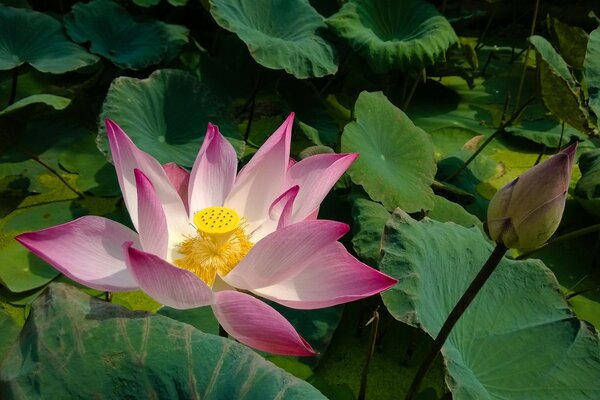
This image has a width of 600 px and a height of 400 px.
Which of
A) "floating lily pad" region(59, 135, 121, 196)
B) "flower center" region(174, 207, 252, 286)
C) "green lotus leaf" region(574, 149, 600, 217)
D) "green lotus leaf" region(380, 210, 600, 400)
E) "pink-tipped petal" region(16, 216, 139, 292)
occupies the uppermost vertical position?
"pink-tipped petal" region(16, 216, 139, 292)

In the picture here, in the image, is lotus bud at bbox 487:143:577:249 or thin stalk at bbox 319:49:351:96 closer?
lotus bud at bbox 487:143:577:249

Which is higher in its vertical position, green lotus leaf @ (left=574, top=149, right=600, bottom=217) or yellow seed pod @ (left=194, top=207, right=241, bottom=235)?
yellow seed pod @ (left=194, top=207, right=241, bottom=235)

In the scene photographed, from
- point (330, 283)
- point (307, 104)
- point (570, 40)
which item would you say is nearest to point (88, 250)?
point (330, 283)

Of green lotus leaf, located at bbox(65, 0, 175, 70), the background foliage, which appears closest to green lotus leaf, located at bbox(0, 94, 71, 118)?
the background foliage

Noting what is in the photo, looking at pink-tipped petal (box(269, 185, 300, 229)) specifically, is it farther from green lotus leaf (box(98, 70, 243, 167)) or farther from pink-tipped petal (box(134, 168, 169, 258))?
green lotus leaf (box(98, 70, 243, 167))

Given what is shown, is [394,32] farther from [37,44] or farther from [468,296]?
[468,296]

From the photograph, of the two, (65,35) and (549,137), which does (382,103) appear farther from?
(65,35)
